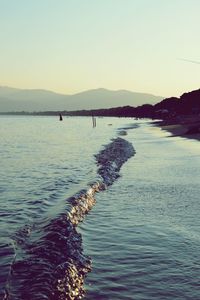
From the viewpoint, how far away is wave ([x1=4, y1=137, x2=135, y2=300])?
7.56 m

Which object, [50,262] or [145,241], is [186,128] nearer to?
[145,241]

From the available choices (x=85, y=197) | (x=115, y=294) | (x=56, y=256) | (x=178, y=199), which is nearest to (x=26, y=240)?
(x=56, y=256)

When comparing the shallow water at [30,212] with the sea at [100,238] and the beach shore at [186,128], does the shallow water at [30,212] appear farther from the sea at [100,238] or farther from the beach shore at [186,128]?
the beach shore at [186,128]

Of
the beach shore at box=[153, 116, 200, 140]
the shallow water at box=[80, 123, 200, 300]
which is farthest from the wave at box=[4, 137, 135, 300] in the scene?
the beach shore at box=[153, 116, 200, 140]

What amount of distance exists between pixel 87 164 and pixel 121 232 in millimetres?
17270

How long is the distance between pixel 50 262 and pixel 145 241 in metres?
2.68

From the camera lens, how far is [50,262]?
9.05 m

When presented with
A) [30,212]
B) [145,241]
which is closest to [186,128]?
[30,212]

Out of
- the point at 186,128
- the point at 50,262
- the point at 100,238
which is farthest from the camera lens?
the point at 186,128

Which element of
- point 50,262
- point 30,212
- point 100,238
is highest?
point 50,262

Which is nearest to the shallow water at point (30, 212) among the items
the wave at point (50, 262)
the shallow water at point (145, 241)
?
the wave at point (50, 262)

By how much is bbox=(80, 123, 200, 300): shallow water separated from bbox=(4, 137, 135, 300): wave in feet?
0.91

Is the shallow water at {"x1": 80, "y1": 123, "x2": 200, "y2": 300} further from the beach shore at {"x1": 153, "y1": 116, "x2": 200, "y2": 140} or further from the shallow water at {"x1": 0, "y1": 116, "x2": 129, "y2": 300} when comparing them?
the beach shore at {"x1": 153, "y1": 116, "x2": 200, "y2": 140}

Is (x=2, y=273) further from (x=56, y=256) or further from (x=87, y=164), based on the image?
(x=87, y=164)
